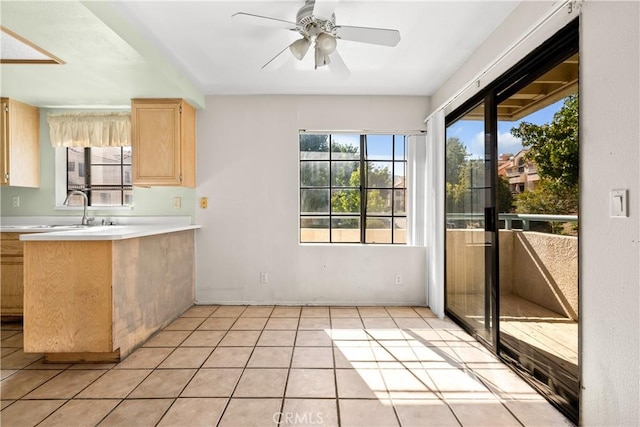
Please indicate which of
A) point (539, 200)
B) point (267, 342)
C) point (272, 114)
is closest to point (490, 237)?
point (539, 200)

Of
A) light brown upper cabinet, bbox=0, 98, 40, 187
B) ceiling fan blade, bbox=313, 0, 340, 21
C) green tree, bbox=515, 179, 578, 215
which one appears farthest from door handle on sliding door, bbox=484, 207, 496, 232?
light brown upper cabinet, bbox=0, 98, 40, 187

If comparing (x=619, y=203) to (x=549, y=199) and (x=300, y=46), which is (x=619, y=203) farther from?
(x=300, y=46)

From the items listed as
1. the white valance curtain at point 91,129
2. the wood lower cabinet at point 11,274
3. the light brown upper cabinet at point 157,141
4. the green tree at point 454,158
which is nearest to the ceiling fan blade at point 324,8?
the green tree at point 454,158

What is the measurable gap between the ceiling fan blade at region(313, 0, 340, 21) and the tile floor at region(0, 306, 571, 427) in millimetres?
2171

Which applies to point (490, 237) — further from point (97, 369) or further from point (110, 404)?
point (97, 369)

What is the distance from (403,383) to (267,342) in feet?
3.75

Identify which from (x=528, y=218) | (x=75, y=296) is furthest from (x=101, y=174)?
(x=528, y=218)

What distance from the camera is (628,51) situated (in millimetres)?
1307

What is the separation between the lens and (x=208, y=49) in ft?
8.42

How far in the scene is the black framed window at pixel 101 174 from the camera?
12.0ft

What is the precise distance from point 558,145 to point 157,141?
3369 millimetres

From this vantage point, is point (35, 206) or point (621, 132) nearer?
point (621, 132)

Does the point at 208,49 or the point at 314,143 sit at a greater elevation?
the point at 208,49

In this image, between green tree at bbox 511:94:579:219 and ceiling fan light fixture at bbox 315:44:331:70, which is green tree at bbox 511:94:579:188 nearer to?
green tree at bbox 511:94:579:219
